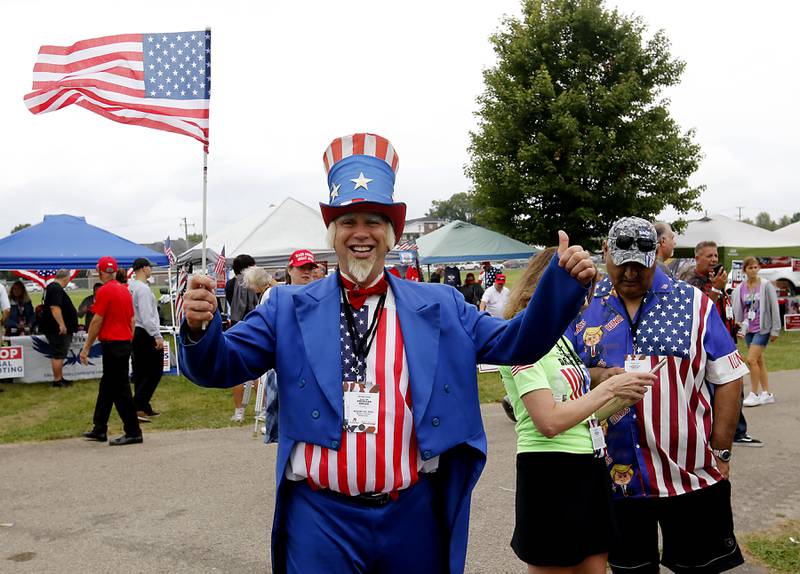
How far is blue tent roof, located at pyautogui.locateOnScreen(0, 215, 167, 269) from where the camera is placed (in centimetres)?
1370

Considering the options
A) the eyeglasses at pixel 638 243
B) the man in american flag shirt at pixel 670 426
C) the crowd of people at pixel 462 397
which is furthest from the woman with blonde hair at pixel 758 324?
the eyeglasses at pixel 638 243

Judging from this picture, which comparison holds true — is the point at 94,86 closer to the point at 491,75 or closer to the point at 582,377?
the point at 582,377

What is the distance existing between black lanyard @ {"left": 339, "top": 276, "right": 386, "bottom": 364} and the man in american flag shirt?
4.23 feet

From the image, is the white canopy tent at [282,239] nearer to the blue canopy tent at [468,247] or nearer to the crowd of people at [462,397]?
the blue canopy tent at [468,247]

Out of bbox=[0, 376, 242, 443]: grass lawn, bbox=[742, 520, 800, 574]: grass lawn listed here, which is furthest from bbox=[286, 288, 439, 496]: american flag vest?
bbox=[0, 376, 242, 443]: grass lawn

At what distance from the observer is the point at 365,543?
2.21 meters

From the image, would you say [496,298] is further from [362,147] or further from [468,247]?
[362,147]

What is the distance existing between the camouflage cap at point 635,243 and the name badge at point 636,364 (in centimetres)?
41

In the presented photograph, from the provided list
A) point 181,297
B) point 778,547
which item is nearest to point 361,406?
point 181,297

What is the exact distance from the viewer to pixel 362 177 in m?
2.40

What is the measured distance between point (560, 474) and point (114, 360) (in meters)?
6.26

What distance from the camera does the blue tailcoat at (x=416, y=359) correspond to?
2.16 metres

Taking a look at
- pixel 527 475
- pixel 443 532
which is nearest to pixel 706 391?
pixel 527 475

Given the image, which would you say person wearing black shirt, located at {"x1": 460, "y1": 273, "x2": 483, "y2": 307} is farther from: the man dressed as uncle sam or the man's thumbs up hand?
the man's thumbs up hand
